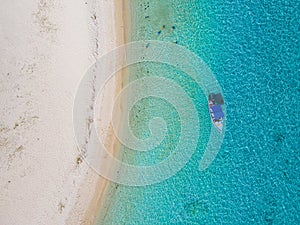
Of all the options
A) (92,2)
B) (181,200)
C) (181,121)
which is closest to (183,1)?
(92,2)

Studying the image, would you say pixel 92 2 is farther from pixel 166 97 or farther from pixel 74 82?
pixel 166 97

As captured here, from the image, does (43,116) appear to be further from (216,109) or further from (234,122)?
(234,122)

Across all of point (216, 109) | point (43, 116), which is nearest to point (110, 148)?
point (43, 116)

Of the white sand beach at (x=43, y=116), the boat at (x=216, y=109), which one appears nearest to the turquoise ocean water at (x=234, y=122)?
the boat at (x=216, y=109)

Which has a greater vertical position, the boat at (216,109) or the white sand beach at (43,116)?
the boat at (216,109)

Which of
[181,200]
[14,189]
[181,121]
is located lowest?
[14,189]

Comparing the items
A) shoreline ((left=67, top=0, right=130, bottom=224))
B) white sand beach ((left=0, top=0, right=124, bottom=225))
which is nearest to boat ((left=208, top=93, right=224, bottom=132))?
shoreline ((left=67, top=0, right=130, bottom=224))

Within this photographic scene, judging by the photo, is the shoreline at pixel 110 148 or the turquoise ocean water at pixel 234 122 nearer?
the turquoise ocean water at pixel 234 122

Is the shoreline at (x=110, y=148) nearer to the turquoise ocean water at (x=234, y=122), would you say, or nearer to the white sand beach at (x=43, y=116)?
the white sand beach at (x=43, y=116)
